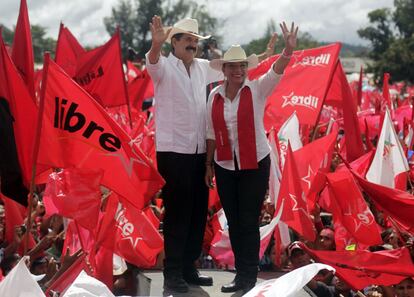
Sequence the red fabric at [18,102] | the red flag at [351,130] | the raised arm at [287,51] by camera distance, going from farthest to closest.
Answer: the red flag at [351,130], the red fabric at [18,102], the raised arm at [287,51]

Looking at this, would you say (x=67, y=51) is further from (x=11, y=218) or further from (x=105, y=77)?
(x=11, y=218)

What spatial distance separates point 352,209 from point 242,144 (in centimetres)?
177

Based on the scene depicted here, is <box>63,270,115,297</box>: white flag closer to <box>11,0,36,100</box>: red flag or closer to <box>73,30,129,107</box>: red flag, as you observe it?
<box>11,0,36,100</box>: red flag

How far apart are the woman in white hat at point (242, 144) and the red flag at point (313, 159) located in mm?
2307

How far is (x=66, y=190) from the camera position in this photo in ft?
17.9

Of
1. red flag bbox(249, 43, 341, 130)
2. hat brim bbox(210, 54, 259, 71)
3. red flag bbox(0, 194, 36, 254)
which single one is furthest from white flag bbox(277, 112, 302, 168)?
hat brim bbox(210, 54, 259, 71)

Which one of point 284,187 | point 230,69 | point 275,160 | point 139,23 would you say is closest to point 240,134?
point 230,69

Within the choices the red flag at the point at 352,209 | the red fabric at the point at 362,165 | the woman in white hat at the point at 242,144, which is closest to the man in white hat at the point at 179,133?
the woman in white hat at the point at 242,144

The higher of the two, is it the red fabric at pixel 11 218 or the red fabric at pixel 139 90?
the red fabric at pixel 139 90

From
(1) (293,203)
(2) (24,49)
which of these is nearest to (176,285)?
(1) (293,203)

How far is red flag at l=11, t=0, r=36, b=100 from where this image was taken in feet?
19.4

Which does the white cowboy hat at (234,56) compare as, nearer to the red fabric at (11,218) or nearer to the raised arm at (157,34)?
the raised arm at (157,34)

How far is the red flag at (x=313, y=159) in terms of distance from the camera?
7152 millimetres

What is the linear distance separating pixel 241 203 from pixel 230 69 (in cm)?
75
